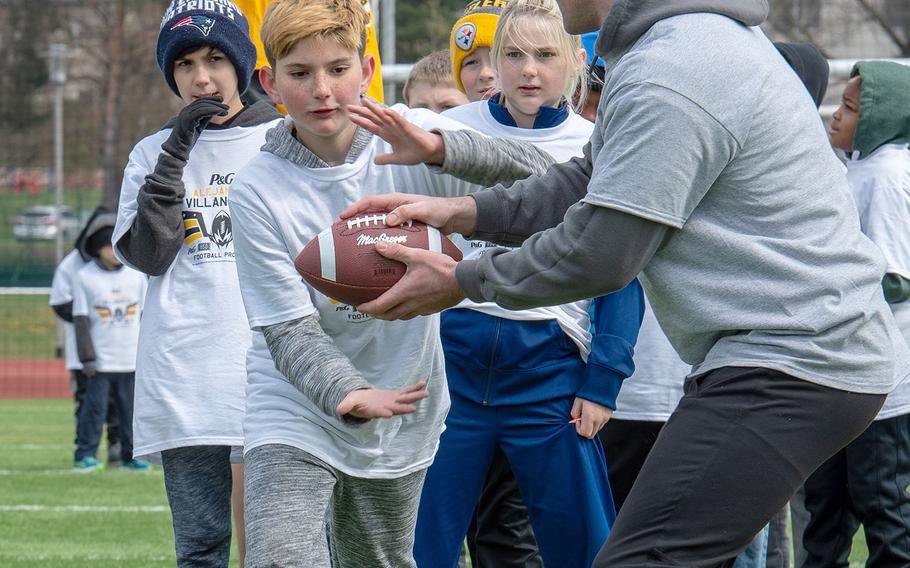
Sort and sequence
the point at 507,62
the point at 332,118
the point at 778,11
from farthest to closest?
the point at 778,11 → the point at 507,62 → the point at 332,118

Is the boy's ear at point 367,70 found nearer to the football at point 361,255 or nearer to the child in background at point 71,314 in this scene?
the football at point 361,255

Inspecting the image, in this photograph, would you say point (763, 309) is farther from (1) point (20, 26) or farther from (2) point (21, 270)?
(1) point (20, 26)

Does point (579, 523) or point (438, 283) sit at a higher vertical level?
point (438, 283)

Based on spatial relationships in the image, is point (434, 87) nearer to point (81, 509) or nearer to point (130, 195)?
point (130, 195)

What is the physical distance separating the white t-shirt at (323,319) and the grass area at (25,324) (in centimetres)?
2178

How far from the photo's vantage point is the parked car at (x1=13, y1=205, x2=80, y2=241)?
1015 inches

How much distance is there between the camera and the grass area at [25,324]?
24469mm

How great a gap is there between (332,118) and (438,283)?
649 millimetres

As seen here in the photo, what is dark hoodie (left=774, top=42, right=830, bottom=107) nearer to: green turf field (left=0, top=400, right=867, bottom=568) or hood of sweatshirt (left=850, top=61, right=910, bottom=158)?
hood of sweatshirt (left=850, top=61, right=910, bottom=158)

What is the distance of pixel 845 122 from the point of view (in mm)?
5148

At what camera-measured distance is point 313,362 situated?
321 centimetres

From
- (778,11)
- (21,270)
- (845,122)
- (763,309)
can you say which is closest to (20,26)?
(21,270)

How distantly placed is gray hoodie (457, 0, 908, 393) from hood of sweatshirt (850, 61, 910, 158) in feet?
7.80

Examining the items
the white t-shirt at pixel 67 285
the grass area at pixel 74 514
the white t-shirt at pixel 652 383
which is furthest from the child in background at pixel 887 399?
the white t-shirt at pixel 67 285
